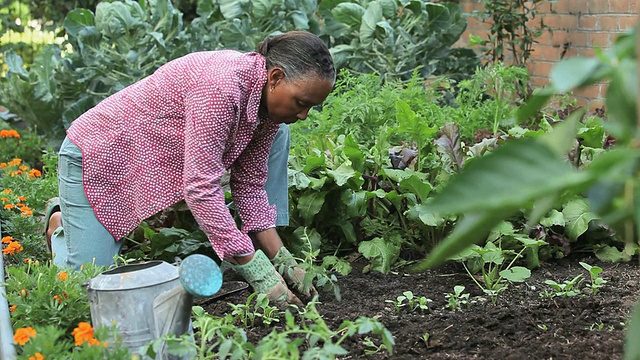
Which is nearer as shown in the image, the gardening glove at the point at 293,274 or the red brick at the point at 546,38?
the gardening glove at the point at 293,274

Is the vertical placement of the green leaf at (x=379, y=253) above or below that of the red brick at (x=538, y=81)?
above

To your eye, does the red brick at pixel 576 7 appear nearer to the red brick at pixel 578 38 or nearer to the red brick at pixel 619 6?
the red brick at pixel 578 38

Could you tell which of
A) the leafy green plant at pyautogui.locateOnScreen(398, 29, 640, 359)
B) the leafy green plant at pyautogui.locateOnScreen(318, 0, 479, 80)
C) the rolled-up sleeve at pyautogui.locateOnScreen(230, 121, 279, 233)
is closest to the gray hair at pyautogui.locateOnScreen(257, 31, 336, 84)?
the rolled-up sleeve at pyautogui.locateOnScreen(230, 121, 279, 233)

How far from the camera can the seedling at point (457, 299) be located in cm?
275

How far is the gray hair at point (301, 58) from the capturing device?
100 inches

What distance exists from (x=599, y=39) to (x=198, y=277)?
13.4 ft

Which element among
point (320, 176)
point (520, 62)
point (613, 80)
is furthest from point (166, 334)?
point (520, 62)

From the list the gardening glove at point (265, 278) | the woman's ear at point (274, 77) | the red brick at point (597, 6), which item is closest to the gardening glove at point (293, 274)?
the gardening glove at point (265, 278)

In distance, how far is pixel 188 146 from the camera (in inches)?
101

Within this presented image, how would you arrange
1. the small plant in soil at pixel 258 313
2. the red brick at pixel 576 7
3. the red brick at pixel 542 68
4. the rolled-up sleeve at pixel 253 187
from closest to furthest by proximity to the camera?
the small plant in soil at pixel 258 313 < the rolled-up sleeve at pixel 253 187 < the red brick at pixel 576 7 < the red brick at pixel 542 68

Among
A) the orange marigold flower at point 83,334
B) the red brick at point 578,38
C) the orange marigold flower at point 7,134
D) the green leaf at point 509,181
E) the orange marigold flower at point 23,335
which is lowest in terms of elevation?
the orange marigold flower at point 7,134

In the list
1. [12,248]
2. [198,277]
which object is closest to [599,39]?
[12,248]

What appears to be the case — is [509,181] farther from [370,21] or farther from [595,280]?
[370,21]

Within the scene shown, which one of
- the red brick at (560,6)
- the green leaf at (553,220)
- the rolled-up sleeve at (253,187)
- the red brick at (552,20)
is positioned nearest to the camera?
the rolled-up sleeve at (253,187)
